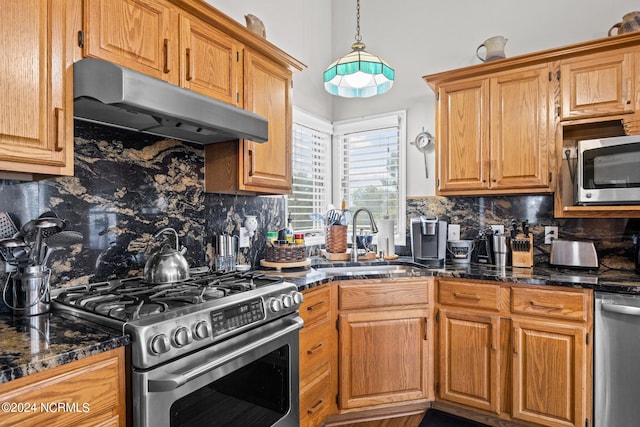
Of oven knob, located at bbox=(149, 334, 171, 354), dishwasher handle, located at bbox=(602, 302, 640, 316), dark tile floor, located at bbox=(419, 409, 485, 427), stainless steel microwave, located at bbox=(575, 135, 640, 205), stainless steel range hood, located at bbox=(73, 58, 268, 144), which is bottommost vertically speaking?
dark tile floor, located at bbox=(419, 409, 485, 427)

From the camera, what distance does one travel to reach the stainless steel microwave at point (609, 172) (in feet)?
7.00

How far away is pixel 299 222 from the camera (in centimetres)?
327

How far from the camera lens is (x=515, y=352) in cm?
216

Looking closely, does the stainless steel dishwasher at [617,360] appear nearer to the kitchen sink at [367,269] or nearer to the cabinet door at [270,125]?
the kitchen sink at [367,269]

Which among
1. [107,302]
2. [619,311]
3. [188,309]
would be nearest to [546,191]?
[619,311]

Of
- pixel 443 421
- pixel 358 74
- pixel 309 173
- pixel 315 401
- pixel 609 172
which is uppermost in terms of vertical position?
pixel 358 74

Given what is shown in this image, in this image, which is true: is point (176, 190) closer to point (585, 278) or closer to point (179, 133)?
point (179, 133)

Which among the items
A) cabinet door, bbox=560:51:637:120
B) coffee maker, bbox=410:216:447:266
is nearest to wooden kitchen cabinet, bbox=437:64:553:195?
cabinet door, bbox=560:51:637:120

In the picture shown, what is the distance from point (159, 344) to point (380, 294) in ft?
4.82

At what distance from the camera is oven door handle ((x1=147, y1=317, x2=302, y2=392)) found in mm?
1183

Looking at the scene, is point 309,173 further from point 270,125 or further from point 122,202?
point 122,202

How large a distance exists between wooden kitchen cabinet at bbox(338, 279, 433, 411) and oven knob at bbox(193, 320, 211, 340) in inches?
43.6

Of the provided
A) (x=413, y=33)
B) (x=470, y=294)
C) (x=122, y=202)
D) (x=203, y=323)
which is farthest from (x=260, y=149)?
(x=413, y=33)

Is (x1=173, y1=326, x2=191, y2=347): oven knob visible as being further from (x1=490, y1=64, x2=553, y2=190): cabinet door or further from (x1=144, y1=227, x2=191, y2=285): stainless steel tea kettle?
(x1=490, y1=64, x2=553, y2=190): cabinet door
